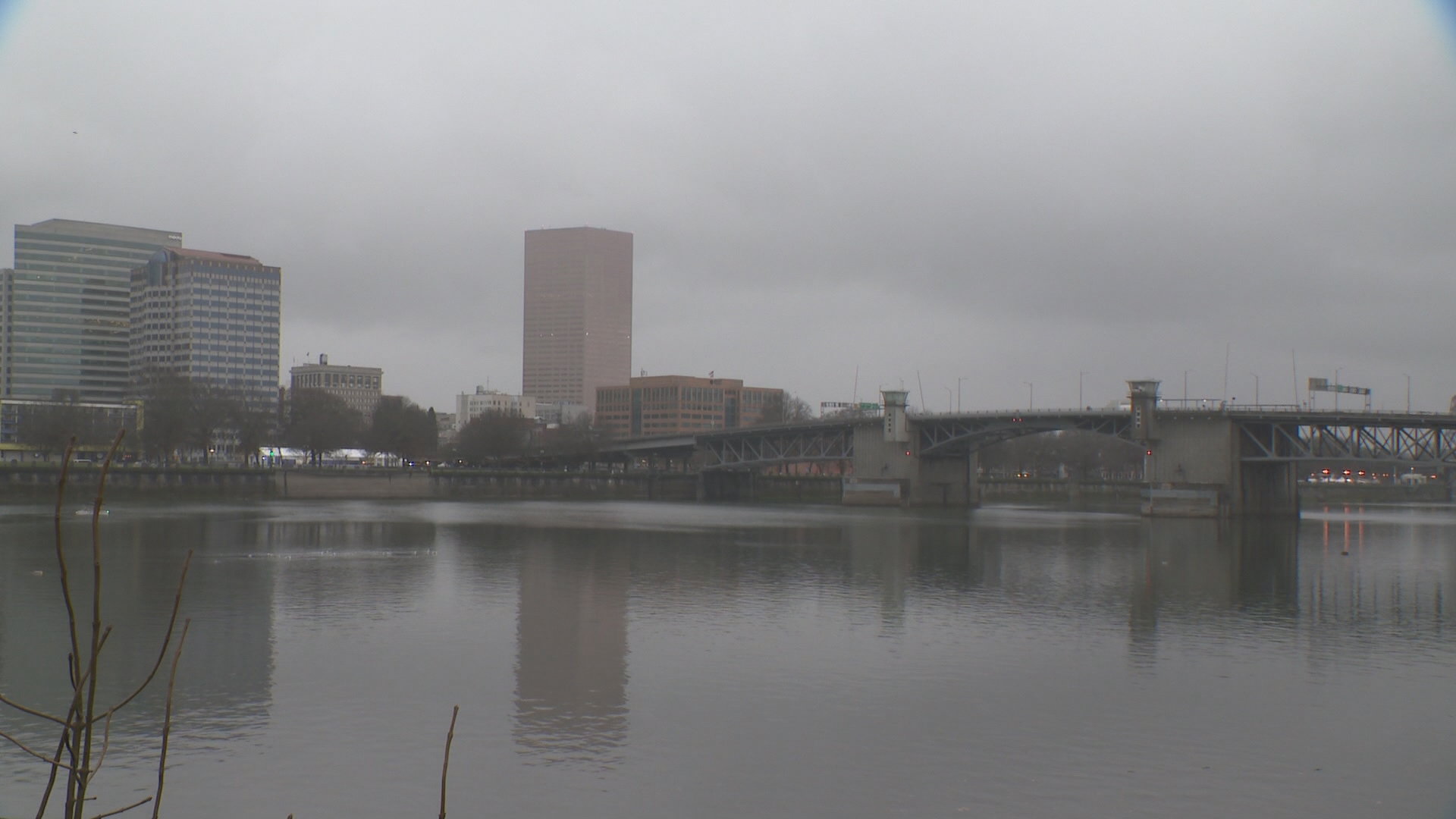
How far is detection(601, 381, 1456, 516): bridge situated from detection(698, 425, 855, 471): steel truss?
86cm

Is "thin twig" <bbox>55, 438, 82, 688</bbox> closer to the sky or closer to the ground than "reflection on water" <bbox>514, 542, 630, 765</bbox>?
closer to the sky

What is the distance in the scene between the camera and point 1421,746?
63.5ft

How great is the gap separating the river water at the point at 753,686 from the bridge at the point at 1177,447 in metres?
56.0

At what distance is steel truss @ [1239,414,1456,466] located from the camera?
98375mm

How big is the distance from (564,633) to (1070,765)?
1474cm

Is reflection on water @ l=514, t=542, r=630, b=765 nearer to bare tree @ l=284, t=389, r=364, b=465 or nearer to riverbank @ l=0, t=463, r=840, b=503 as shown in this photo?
riverbank @ l=0, t=463, r=840, b=503

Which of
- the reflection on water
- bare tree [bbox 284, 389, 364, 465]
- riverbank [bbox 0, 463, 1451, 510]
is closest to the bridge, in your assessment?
riverbank [bbox 0, 463, 1451, 510]

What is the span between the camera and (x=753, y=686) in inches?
916

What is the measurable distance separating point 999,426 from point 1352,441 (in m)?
33.8

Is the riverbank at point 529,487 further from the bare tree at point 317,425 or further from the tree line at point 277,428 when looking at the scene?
the bare tree at point 317,425

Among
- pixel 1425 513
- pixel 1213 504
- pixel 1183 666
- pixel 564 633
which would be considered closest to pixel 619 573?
pixel 564 633

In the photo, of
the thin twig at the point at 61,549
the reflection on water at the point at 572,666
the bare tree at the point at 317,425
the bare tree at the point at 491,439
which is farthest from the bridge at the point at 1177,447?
the thin twig at the point at 61,549

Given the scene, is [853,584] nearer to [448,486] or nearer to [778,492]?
[448,486]

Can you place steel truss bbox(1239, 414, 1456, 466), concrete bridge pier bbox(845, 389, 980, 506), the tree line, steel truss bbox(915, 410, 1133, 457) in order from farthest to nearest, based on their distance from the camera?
concrete bridge pier bbox(845, 389, 980, 506) < the tree line < steel truss bbox(915, 410, 1133, 457) < steel truss bbox(1239, 414, 1456, 466)
